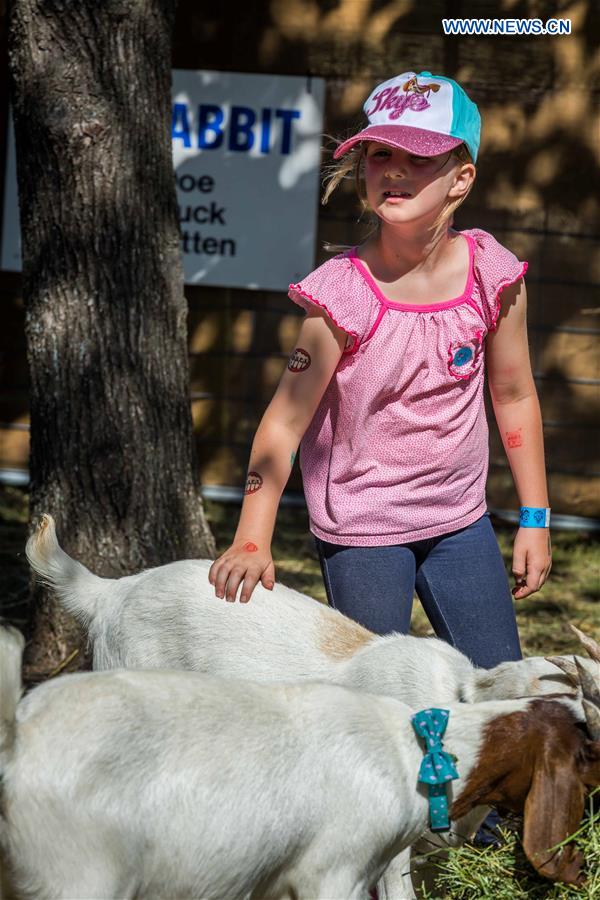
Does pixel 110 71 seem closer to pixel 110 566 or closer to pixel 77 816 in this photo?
pixel 110 566

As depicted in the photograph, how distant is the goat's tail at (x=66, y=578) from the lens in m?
3.34

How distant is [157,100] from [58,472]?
1.52 metres

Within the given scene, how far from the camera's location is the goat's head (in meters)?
2.30

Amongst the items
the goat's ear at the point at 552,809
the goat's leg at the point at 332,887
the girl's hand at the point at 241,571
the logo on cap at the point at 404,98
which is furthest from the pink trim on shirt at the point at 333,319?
the goat's leg at the point at 332,887

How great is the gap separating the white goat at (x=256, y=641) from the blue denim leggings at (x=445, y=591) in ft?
0.49

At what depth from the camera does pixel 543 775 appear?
2316 millimetres

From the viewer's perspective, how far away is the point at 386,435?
127 inches

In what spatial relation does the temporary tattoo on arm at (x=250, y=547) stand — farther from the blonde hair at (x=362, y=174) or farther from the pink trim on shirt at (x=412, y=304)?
the blonde hair at (x=362, y=174)

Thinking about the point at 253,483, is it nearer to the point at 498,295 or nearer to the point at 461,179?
the point at 498,295

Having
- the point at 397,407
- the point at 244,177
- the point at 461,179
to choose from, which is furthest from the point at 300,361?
the point at 244,177

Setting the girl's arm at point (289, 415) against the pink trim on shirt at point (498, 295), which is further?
the pink trim on shirt at point (498, 295)

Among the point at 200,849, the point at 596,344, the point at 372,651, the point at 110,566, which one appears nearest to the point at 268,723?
the point at 200,849

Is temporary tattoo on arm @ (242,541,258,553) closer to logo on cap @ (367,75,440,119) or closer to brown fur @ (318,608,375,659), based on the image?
brown fur @ (318,608,375,659)

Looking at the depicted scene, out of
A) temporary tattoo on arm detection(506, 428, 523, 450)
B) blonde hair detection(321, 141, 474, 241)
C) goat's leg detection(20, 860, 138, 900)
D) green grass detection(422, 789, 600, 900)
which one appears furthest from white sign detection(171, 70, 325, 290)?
goat's leg detection(20, 860, 138, 900)
